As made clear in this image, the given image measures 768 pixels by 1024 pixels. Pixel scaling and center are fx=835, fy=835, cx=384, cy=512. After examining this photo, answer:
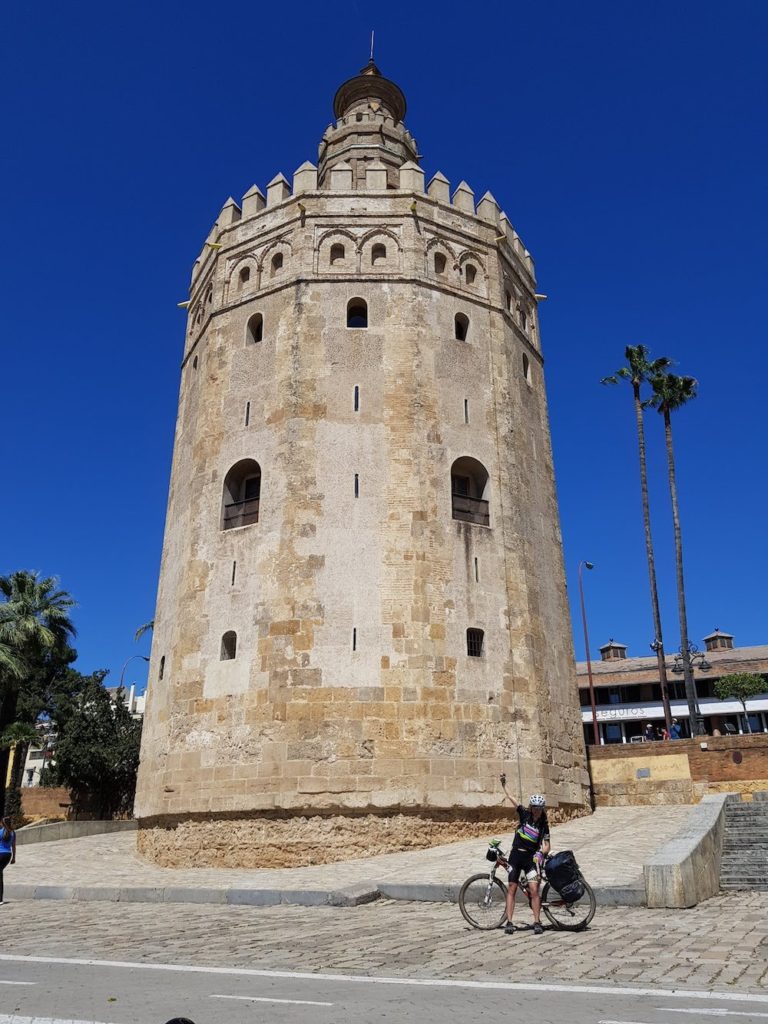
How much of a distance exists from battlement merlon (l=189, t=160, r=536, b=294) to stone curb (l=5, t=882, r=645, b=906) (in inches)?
624

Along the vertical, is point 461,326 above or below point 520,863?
above

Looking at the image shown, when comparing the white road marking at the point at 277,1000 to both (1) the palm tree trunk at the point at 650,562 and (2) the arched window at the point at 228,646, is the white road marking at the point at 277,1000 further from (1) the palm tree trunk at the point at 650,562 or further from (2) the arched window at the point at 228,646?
(1) the palm tree trunk at the point at 650,562

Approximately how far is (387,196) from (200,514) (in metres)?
9.38

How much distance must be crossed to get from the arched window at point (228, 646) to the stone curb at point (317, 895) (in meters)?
6.01

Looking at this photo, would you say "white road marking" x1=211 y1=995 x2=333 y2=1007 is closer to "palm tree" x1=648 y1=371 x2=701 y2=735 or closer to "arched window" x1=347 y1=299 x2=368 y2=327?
"arched window" x1=347 y1=299 x2=368 y2=327

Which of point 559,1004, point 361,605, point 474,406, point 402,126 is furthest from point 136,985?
point 402,126

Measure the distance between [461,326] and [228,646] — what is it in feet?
32.0

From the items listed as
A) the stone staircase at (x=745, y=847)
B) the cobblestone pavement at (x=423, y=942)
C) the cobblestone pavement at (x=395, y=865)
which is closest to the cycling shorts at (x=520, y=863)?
the cobblestone pavement at (x=423, y=942)

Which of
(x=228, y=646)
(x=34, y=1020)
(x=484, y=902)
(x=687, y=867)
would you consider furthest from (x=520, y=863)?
(x=228, y=646)

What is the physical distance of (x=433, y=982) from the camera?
5.65m

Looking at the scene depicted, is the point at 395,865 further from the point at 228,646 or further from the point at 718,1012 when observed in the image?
the point at 718,1012

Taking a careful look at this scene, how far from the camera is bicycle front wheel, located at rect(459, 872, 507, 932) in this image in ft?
26.8

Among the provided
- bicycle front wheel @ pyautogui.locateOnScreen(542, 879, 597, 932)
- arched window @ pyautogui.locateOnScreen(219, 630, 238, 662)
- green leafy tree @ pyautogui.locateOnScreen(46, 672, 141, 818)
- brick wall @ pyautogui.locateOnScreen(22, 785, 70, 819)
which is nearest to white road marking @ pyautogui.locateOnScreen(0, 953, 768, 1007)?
bicycle front wheel @ pyautogui.locateOnScreen(542, 879, 597, 932)

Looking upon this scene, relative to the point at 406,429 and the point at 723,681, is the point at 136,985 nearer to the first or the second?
the point at 406,429
